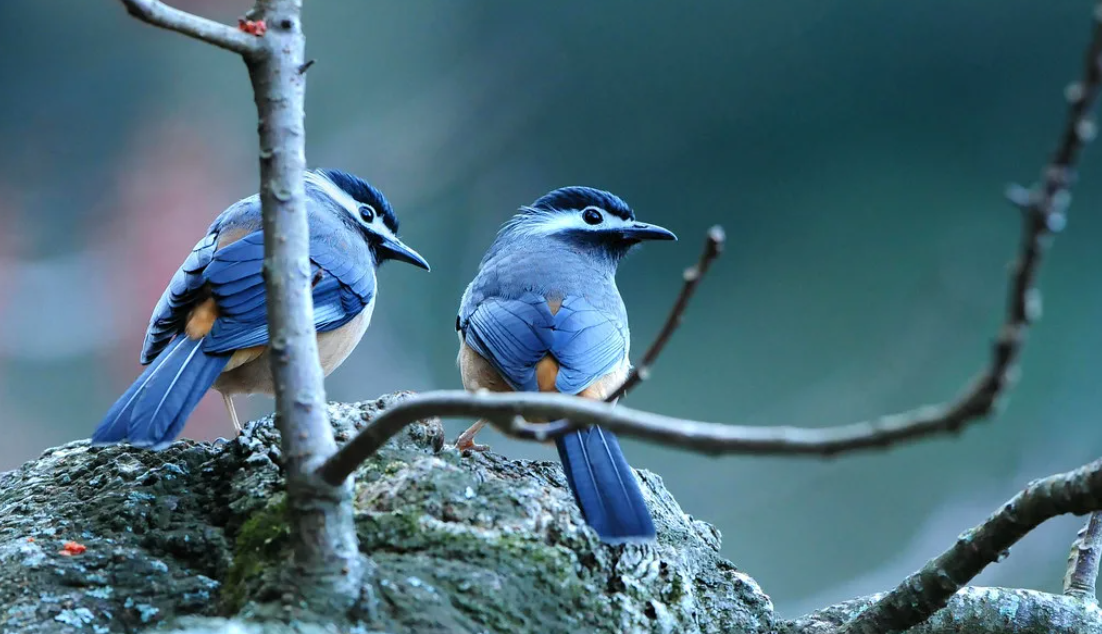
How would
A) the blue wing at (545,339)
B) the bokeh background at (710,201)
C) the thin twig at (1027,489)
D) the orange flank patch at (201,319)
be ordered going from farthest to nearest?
the bokeh background at (710,201), the blue wing at (545,339), the orange flank patch at (201,319), the thin twig at (1027,489)

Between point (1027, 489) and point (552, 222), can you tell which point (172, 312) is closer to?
point (552, 222)

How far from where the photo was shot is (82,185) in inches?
237

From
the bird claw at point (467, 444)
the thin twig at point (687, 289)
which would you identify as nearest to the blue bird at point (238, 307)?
the bird claw at point (467, 444)

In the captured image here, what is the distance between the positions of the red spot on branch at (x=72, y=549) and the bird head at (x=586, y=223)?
1.89m

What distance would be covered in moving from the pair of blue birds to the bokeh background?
1.46 m

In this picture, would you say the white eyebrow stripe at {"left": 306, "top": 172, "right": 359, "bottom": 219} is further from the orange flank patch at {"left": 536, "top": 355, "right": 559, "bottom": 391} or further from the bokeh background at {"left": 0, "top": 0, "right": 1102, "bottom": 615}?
the bokeh background at {"left": 0, "top": 0, "right": 1102, "bottom": 615}

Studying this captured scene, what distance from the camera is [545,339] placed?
8.87 ft

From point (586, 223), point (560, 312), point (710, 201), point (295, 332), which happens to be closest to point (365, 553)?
point (295, 332)

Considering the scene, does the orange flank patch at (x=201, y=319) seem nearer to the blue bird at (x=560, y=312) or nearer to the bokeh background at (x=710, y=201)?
the blue bird at (x=560, y=312)

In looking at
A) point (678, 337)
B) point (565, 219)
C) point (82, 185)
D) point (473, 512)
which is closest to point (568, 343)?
point (565, 219)

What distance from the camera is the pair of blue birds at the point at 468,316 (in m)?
2.03

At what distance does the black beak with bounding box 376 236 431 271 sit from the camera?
339 cm

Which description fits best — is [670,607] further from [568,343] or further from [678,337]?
[678,337]

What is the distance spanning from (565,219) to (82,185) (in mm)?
3677
